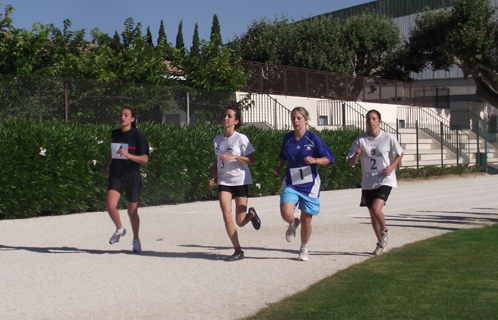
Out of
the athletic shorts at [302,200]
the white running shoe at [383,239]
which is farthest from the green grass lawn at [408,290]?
the athletic shorts at [302,200]

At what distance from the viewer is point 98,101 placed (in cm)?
1538

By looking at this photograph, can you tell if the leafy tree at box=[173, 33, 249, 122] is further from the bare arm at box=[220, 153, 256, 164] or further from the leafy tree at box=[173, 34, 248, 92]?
the bare arm at box=[220, 153, 256, 164]

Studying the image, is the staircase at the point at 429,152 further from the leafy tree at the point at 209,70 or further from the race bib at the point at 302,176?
the race bib at the point at 302,176

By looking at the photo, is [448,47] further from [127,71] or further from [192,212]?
[192,212]

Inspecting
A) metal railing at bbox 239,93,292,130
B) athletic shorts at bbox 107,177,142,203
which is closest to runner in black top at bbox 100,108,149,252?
athletic shorts at bbox 107,177,142,203

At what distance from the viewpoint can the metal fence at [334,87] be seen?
1113 inches

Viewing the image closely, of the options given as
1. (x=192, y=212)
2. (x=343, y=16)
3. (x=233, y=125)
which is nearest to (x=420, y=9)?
(x=343, y=16)

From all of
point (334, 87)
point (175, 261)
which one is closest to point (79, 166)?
point (175, 261)

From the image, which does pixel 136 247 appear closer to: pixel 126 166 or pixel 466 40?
pixel 126 166

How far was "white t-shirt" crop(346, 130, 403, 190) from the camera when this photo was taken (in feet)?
25.6

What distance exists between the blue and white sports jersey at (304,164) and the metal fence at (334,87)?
1908cm

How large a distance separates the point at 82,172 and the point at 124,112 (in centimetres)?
561

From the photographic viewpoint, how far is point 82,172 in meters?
13.2

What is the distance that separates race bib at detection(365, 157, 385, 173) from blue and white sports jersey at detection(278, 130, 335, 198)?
2.27ft
